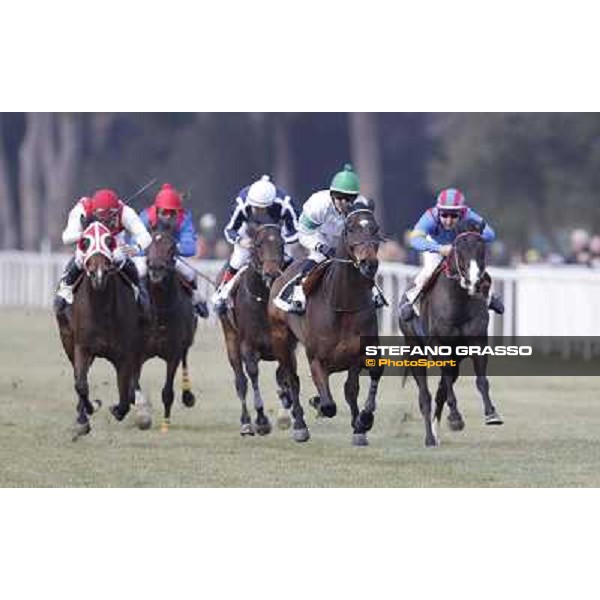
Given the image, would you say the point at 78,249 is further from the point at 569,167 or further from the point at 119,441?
the point at 569,167

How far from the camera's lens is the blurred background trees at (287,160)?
161 ft

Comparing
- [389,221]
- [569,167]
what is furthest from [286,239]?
[389,221]

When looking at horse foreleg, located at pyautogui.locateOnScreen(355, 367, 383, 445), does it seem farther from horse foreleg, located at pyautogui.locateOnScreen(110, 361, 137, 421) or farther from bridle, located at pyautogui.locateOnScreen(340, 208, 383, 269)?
horse foreleg, located at pyautogui.locateOnScreen(110, 361, 137, 421)

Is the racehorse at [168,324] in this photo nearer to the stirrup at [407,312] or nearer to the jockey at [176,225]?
the jockey at [176,225]

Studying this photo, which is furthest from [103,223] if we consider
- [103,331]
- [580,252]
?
[580,252]

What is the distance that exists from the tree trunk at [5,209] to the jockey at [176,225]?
137 feet

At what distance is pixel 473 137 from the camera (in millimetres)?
50125

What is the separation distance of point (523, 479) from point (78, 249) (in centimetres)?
379

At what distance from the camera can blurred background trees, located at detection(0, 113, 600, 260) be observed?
49.1 meters

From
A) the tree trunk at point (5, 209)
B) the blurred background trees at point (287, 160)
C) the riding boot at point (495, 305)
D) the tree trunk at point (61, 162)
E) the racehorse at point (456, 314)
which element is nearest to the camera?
the racehorse at point (456, 314)

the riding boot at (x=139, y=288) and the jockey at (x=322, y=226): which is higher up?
the jockey at (x=322, y=226)

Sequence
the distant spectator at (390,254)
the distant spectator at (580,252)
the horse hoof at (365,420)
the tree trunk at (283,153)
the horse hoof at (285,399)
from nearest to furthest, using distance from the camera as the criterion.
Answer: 1. the horse hoof at (365,420)
2. the horse hoof at (285,399)
3. the distant spectator at (580,252)
4. the distant spectator at (390,254)
5. the tree trunk at (283,153)

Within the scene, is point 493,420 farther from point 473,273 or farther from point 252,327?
point 252,327

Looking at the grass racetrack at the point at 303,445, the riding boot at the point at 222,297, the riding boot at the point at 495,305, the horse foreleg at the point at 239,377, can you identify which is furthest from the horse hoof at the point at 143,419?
→ the riding boot at the point at 495,305
